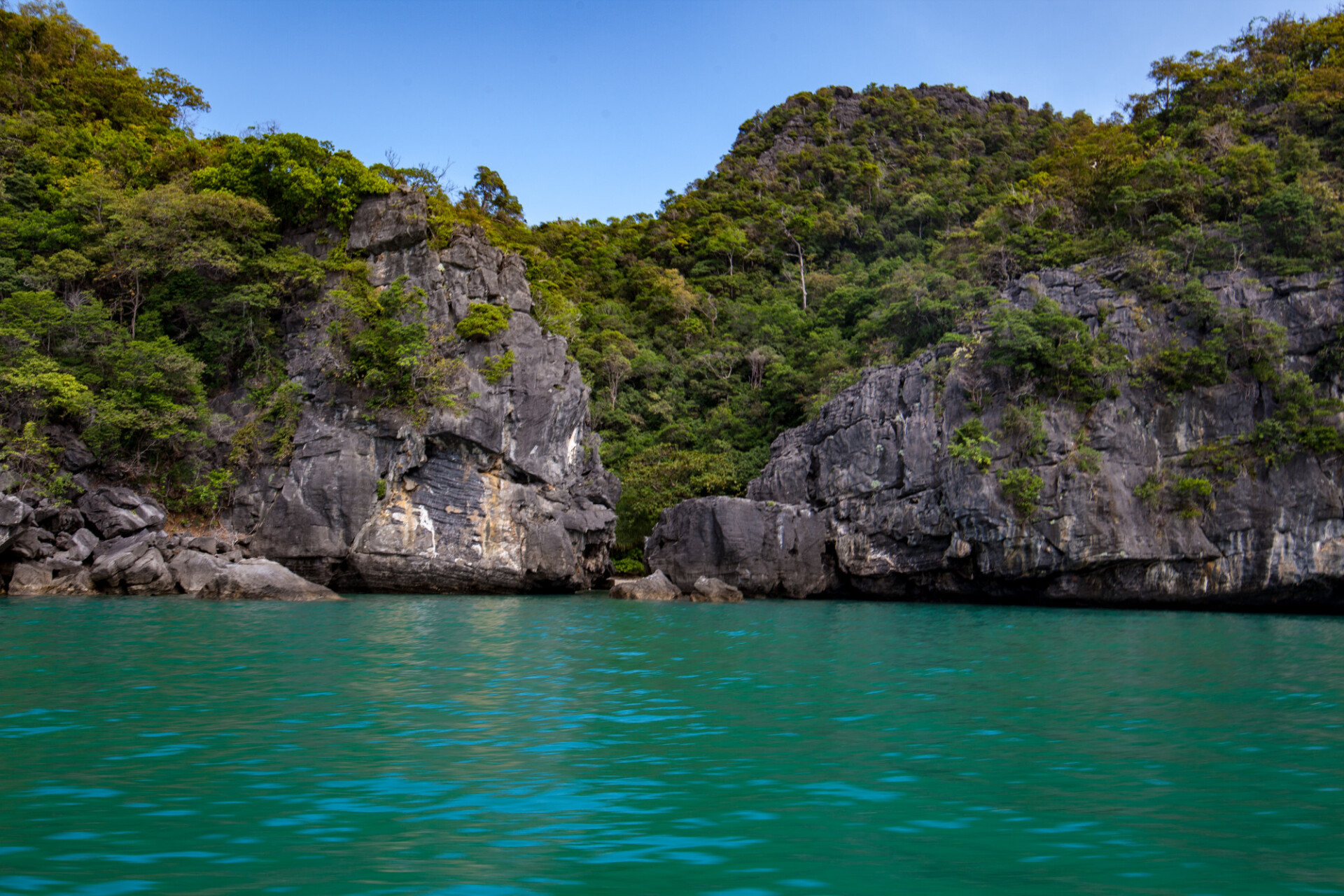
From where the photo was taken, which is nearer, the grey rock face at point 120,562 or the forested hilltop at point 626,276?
the grey rock face at point 120,562

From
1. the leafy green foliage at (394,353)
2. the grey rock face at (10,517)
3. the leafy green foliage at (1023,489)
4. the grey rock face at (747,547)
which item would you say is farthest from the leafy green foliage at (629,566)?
the grey rock face at (10,517)

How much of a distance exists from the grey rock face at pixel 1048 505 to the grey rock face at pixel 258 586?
38.0 feet

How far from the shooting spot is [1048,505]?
78.1 ft

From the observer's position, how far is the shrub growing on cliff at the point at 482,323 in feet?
92.1

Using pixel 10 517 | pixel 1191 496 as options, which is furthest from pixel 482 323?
pixel 1191 496

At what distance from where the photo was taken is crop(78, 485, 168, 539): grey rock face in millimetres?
23172

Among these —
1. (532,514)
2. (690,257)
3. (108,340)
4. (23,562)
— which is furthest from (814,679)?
(690,257)

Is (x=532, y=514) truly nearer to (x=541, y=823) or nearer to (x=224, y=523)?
(x=224, y=523)

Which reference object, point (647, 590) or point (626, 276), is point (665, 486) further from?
point (626, 276)

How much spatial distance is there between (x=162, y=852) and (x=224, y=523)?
2603cm

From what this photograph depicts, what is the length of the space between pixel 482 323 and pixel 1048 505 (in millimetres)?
20234

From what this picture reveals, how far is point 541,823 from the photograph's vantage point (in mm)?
4270

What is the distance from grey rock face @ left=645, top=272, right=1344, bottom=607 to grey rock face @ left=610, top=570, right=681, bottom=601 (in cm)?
120

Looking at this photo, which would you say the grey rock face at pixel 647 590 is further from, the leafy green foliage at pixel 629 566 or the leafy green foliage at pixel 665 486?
the leafy green foliage at pixel 629 566
